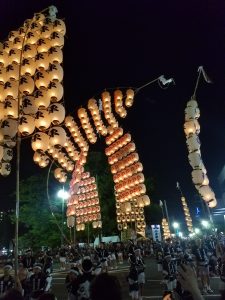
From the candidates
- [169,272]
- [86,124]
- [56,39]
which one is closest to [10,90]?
[56,39]

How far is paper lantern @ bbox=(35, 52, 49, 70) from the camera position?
40.1 ft

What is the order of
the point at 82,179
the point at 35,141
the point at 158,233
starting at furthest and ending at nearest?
the point at 158,233
the point at 82,179
the point at 35,141

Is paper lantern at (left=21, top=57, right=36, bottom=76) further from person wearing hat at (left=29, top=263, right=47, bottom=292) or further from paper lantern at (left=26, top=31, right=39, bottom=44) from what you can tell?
person wearing hat at (left=29, top=263, right=47, bottom=292)

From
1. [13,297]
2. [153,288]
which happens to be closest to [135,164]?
[153,288]

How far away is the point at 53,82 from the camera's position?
1216 cm

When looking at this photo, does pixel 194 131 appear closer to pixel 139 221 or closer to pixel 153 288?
pixel 153 288

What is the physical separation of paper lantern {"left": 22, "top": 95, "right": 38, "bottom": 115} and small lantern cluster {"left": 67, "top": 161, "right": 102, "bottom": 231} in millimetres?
14297

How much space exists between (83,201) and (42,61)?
54.8 ft

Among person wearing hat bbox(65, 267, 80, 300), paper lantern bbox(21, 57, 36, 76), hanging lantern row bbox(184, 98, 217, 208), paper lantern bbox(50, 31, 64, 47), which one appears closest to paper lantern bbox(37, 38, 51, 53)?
paper lantern bbox(50, 31, 64, 47)

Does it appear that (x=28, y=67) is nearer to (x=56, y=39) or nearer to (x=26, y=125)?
(x=56, y=39)

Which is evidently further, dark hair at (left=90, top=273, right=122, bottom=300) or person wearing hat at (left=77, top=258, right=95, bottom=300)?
person wearing hat at (left=77, top=258, right=95, bottom=300)

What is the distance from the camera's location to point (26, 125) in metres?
11.0

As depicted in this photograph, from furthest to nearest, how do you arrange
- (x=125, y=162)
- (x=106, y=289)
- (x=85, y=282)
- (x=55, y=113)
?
(x=125, y=162) < (x=55, y=113) < (x=85, y=282) < (x=106, y=289)

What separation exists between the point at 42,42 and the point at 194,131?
321 inches
